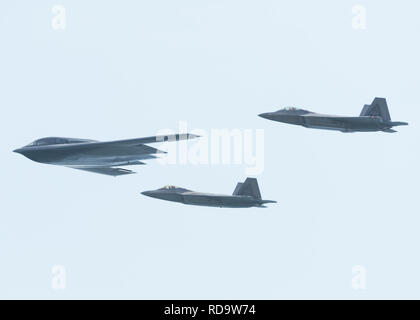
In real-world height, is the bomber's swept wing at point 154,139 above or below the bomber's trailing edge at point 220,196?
above

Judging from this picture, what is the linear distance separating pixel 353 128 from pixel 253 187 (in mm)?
10266

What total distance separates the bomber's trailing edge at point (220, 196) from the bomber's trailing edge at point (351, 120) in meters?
6.51

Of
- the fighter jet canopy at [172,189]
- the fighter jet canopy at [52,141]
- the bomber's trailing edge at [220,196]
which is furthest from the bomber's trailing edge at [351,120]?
the fighter jet canopy at [52,141]

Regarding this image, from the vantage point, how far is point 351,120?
73.2 m

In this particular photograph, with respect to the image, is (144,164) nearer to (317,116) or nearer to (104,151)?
(104,151)

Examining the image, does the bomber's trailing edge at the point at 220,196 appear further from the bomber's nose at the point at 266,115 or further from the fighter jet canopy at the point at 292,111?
the fighter jet canopy at the point at 292,111

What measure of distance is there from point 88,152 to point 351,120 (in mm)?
21052

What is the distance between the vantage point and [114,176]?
83375 millimetres

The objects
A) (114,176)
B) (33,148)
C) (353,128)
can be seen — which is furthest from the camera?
(114,176)

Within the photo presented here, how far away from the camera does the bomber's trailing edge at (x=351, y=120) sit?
73.0 metres

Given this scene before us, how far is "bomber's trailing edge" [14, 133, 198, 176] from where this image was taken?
238 ft
